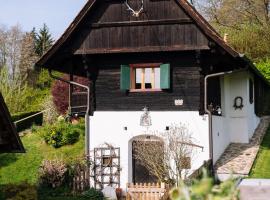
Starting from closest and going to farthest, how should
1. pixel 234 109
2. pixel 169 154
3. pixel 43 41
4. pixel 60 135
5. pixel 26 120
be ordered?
1. pixel 169 154
2. pixel 234 109
3. pixel 60 135
4. pixel 26 120
5. pixel 43 41

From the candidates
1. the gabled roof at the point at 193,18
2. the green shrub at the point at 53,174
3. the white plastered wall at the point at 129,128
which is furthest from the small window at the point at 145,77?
the green shrub at the point at 53,174

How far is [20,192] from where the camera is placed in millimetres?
12141

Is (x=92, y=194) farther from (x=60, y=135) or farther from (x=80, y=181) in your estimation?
(x=60, y=135)

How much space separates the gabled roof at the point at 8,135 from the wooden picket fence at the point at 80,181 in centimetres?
744

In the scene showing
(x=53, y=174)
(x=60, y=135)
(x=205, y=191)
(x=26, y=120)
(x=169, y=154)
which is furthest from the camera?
(x=26, y=120)

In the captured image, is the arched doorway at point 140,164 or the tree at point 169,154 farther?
the arched doorway at point 140,164

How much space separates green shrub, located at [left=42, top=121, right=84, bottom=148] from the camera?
2183cm

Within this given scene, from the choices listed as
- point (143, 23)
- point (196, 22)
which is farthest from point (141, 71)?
point (196, 22)

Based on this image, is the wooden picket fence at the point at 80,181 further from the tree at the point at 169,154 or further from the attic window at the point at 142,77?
the attic window at the point at 142,77

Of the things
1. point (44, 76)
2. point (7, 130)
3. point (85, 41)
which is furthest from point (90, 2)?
point (44, 76)

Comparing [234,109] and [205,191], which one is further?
[234,109]

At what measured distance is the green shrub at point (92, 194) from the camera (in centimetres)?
1613

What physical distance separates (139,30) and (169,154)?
446 cm

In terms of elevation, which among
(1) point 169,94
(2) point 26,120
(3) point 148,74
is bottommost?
(2) point 26,120
